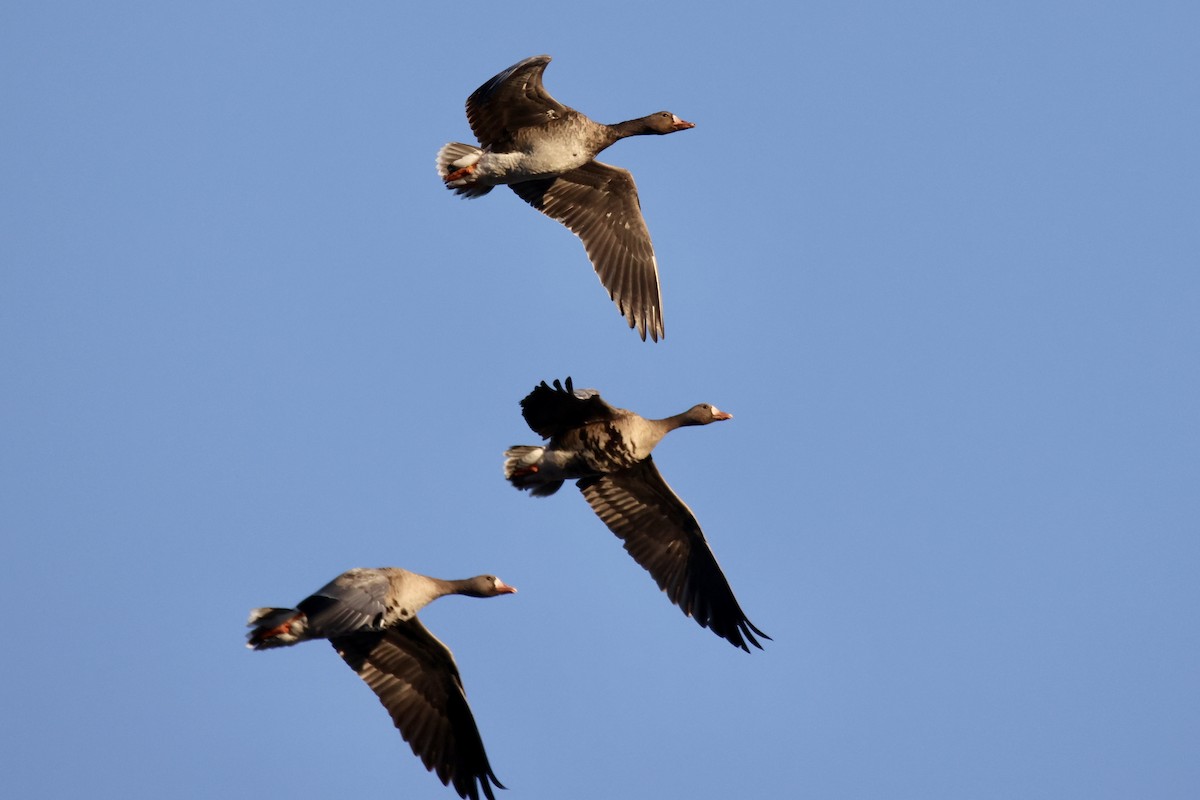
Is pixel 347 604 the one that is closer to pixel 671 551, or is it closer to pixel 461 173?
pixel 671 551

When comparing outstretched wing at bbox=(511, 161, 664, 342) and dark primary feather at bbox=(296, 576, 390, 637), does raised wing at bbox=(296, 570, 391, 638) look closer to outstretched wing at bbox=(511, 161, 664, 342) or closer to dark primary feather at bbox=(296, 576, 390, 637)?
dark primary feather at bbox=(296, 576, 390, 637)

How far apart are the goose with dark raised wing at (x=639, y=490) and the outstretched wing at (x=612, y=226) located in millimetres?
1494

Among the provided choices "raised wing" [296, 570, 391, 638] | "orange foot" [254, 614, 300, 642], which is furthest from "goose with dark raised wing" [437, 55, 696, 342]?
"orange foot" [254, 614, 300, 642]

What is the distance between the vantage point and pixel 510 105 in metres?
20.0

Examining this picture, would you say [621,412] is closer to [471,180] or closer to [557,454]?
[557,454]

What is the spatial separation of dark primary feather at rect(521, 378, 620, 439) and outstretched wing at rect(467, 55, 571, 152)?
3256 millimetres

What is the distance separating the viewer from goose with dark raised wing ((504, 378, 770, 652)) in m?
19.2

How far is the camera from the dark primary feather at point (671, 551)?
20.2m

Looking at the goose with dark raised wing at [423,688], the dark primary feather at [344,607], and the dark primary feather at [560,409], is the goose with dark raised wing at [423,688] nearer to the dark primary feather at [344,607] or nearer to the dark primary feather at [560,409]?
the dark primary feather at [344,607]

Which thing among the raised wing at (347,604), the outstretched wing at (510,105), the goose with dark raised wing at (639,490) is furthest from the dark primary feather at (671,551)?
the outstretched wing at (510,105)

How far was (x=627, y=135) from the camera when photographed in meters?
21.3

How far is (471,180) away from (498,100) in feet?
3.25

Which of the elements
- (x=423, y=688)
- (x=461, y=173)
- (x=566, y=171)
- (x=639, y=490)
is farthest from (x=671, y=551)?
(x=461, y=173)

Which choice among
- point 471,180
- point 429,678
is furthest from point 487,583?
point 471,180
